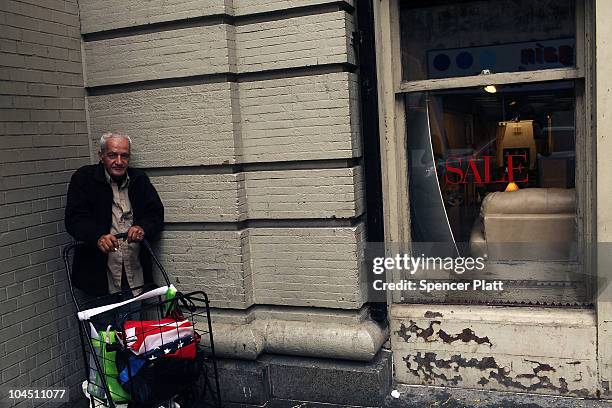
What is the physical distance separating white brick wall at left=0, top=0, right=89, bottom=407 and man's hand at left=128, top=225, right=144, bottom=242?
30.2 inches

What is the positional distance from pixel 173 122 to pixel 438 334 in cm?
266

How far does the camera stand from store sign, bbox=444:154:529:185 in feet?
16.1

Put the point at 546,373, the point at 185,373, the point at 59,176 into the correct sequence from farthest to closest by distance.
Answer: the point at 59,176 → the point at 546,373 → the point at 185,373

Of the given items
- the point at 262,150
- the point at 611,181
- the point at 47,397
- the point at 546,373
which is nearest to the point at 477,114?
the point at 611,181

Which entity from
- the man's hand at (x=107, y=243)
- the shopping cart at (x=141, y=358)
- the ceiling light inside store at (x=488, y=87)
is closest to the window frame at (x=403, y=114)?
the ceiling light inside store at (x=488, y=87)

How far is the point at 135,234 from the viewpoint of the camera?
→ 4695mm

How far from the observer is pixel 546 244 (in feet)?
16.3

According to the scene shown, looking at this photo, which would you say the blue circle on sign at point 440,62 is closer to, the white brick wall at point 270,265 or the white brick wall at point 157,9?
the white brick wall at point 157,9

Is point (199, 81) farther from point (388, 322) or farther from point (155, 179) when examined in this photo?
point (388, 322)

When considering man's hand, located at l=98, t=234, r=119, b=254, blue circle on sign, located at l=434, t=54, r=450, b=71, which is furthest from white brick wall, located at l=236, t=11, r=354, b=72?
man's hand, located at l=98, t=234, r=119, b=254

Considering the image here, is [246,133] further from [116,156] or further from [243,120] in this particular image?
[116,156]

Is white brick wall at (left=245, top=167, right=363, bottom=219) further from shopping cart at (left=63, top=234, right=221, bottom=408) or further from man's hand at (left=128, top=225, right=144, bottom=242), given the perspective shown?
shopping cart at (left=63, top=234, right=221, bottom=408)

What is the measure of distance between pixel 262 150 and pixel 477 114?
5.53ft

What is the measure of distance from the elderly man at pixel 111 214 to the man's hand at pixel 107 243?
3.4 inches
